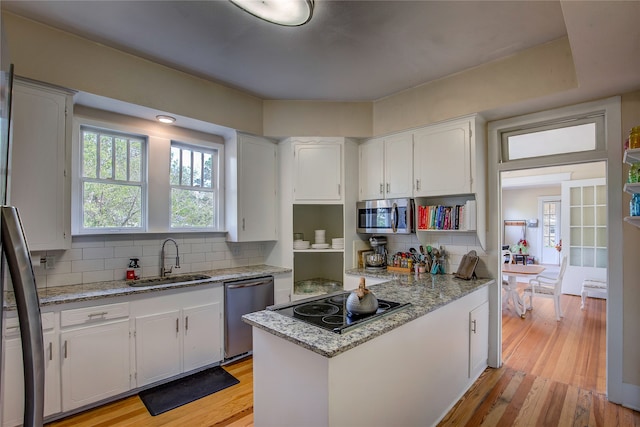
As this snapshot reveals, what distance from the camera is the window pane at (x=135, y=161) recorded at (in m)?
3.15

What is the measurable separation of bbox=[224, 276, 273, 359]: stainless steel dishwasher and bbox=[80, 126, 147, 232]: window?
1119 mm

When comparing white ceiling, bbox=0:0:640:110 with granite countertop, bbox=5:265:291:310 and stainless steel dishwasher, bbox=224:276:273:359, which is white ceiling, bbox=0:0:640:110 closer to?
granite countertop, bbox=5:265:291:310

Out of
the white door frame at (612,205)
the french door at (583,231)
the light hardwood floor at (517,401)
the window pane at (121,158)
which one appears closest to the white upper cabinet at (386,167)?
the white door frame at (612,205)

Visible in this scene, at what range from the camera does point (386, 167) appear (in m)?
3.59

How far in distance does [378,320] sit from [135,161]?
278cm

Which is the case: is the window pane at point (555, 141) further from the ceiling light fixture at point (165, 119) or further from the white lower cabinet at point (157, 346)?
the white lower cabinet at point (157, 346)

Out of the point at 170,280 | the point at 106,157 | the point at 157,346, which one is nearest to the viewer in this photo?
the point at 157,346

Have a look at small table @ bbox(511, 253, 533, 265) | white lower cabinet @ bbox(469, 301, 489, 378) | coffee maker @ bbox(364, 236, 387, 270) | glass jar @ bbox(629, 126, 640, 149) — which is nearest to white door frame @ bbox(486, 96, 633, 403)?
glass jar @ bbox(629, 126, 640, 149)

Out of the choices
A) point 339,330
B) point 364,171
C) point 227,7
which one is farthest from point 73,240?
point 364,171

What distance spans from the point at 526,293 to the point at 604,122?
11.9 ft

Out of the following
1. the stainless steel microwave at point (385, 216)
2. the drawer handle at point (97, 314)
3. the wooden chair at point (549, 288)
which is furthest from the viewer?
the wooden chair at point (549, 288)

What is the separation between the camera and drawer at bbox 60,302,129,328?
7.50 feet

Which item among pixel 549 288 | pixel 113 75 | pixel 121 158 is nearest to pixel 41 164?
pixel 121 158

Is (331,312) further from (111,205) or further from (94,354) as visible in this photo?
(111,205)
